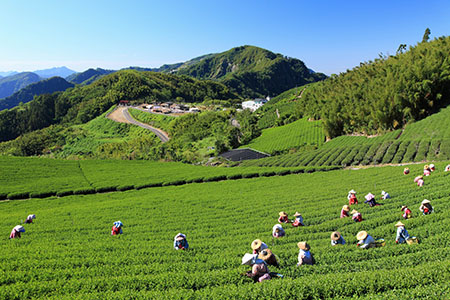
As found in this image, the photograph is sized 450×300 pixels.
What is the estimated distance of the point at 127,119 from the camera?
122688mm

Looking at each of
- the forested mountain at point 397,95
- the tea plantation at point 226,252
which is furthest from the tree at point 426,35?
the tea plantation at point 226,252

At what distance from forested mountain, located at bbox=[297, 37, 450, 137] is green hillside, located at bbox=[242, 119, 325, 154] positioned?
192 inches

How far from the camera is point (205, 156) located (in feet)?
229

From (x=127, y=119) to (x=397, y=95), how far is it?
350ft

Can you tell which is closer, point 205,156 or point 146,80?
point 205,156

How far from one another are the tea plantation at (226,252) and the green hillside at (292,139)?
1637 inches

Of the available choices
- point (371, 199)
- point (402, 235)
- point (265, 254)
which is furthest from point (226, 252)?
point (371, 199)

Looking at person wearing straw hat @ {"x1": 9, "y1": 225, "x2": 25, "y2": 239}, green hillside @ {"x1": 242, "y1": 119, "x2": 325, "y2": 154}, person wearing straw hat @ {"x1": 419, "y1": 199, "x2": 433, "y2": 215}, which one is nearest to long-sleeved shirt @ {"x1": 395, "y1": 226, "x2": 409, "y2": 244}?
person wearing straw hat @ {"x1": 419, "y1": 199, "x2": 433, "y2": 215}

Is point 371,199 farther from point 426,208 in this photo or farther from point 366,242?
point 366,242

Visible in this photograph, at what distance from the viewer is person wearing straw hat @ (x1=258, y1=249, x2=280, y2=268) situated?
916 cm

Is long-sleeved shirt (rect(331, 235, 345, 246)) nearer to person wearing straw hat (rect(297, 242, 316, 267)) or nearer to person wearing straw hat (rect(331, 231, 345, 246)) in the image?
person wearing straw hat (rect(331, 231, 345, 246))

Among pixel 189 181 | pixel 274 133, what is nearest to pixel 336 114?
pixel 274 133

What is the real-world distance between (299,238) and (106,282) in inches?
343

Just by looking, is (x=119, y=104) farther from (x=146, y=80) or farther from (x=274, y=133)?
(x=274, y=133)
